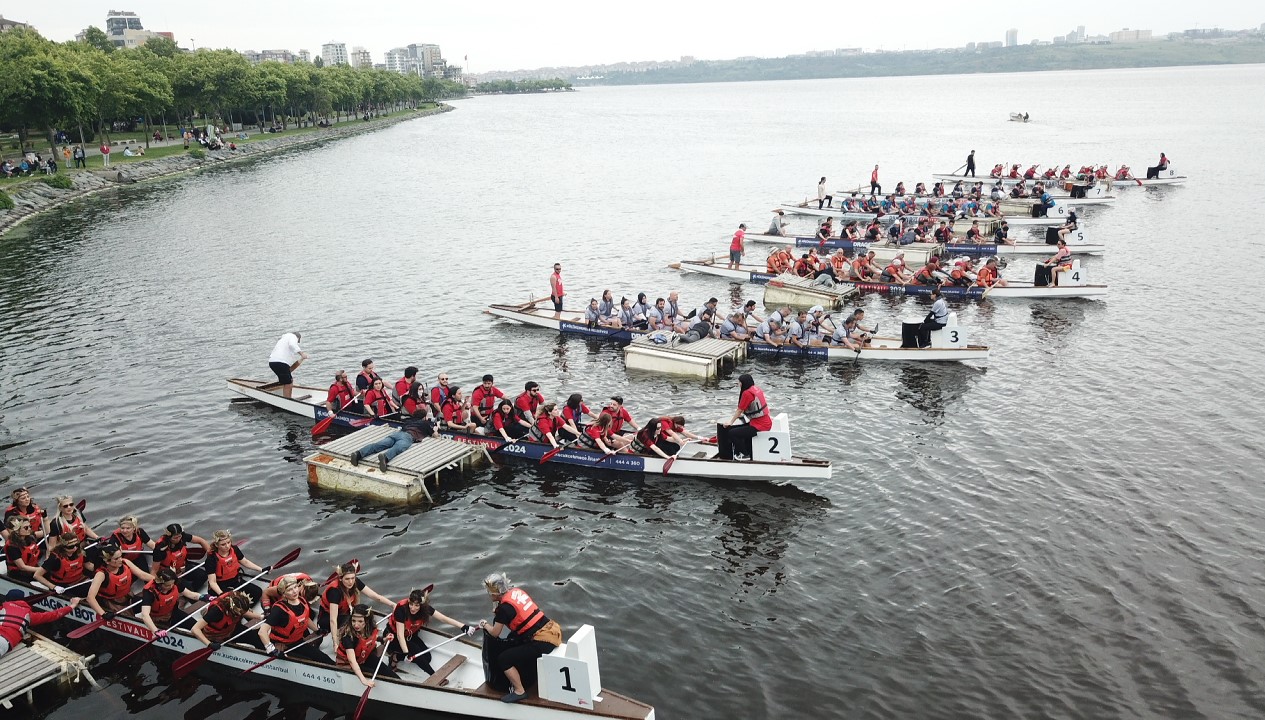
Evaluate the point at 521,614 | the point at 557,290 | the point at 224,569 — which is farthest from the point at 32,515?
the point at 557,290

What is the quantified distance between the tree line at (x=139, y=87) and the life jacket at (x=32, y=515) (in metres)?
73.1

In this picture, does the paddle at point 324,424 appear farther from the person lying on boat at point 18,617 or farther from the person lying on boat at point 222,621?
the person lying on boat at point 222,621

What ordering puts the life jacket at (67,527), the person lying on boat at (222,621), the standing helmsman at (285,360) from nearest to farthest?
the person lying on boat at (222,621) → the life jacket at (67,527) → the standing helmsman at (285,360)

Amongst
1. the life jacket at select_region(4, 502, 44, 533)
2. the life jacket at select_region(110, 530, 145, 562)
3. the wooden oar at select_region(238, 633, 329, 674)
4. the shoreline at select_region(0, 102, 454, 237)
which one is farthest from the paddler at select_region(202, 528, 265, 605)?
the shoreline at select_region(0, 102, 454, 237)

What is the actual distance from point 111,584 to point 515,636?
348 inches

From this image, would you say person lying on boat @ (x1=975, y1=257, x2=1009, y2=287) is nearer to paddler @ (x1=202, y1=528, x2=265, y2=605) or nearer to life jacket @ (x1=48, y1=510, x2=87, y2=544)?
paddler @ (x1=202, y1=528, x2=265, y2=605)

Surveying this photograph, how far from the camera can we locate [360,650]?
47.3ft

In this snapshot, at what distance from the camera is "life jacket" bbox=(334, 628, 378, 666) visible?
567 inches

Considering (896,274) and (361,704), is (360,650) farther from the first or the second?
(896,274)

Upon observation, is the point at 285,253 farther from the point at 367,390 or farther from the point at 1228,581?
the point at 1228,581

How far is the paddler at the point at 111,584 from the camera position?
16312mm

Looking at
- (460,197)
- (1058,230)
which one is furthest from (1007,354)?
(460,197)

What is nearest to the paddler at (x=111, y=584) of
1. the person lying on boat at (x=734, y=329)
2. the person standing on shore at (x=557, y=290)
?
the person lying on boat at (x=734, y=329)

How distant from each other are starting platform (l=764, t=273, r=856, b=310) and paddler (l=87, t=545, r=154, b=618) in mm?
29567
